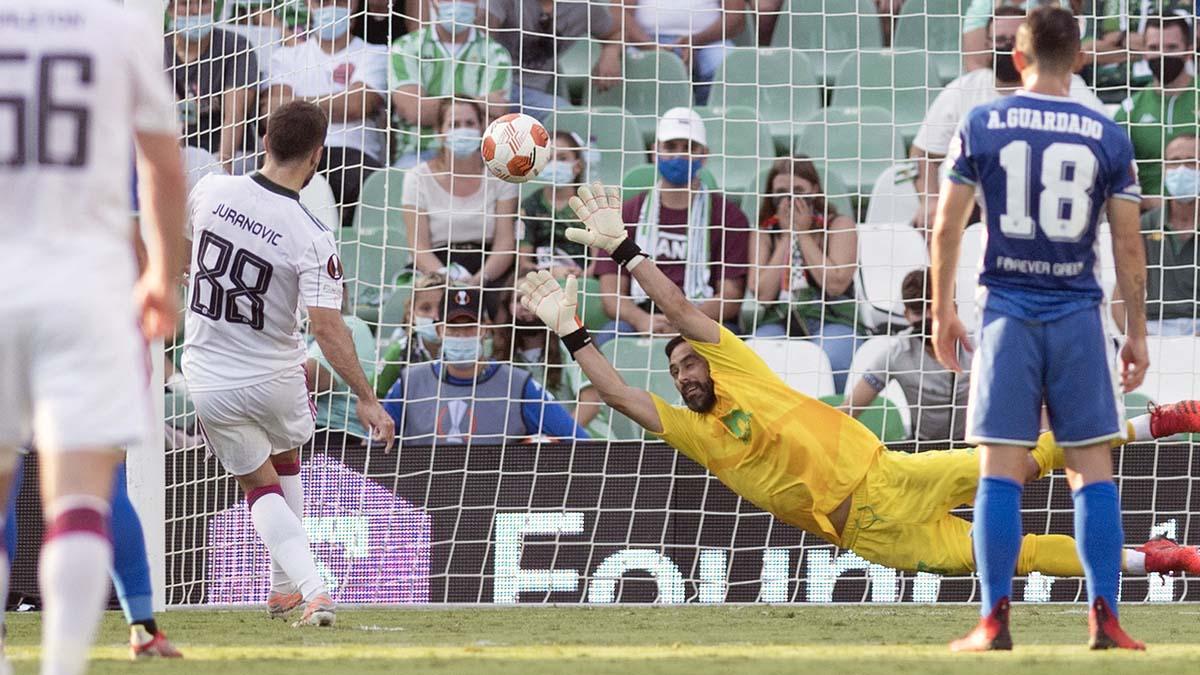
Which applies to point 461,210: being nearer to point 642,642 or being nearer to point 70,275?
point 642,642

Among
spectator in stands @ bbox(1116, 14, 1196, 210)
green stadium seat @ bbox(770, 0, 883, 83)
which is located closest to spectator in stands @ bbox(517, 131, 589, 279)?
green stadium seat @ bbox(770, 0, 883, 83)

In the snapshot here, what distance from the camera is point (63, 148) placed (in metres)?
2.63

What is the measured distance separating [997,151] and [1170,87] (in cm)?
478

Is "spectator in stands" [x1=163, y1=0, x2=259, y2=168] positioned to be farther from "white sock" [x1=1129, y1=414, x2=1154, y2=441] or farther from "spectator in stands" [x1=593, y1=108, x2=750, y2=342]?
"white sock" [x1=1129, y1=414, x2=1154, y2=441]

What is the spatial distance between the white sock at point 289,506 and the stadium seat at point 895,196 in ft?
11.8

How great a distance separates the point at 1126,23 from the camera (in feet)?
27.0

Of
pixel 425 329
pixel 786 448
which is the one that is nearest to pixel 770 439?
pixel 786 448

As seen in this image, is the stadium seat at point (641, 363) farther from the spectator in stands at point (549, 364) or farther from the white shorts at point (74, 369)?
the white shorts at point (74, 369)

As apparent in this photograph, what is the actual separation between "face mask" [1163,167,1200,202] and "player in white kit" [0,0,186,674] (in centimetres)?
643

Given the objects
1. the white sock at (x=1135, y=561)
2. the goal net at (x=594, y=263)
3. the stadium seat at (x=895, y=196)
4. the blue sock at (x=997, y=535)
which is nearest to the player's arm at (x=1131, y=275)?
the blue sock at (x=997, y=535)

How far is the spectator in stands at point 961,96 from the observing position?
27.3 feet

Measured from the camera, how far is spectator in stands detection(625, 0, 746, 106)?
859 centimetres

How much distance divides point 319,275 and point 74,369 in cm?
283

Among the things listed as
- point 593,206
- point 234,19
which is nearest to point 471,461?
point 593,206
